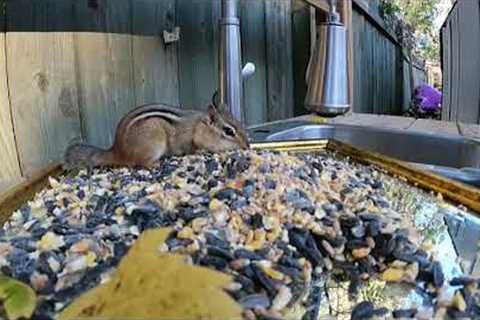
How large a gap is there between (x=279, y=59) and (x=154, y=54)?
729 mm

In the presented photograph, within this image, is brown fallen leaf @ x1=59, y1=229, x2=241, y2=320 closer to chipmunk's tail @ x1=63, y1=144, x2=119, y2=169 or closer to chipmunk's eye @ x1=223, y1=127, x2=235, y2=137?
chipmunk's tail @ x1=63, y1=144, x2=119, y2=169

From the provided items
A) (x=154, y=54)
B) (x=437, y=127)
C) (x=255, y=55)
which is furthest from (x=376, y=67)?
(x=154, y=54)

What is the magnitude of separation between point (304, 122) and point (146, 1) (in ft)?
1.96

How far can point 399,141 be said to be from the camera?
1.53 metres

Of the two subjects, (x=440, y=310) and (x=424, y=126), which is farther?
(x=424, y=126)

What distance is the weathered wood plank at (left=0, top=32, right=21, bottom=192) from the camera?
1166 mm

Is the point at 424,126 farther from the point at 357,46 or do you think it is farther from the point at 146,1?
the point at 357,46

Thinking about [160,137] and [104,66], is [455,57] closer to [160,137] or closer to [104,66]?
[160,137]

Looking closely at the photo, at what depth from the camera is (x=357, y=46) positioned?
290 centimetres

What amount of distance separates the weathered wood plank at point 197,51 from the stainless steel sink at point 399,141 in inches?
10.0

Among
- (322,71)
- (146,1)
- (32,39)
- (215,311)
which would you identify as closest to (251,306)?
(215,311)

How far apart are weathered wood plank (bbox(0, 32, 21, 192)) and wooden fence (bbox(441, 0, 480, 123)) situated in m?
0.94

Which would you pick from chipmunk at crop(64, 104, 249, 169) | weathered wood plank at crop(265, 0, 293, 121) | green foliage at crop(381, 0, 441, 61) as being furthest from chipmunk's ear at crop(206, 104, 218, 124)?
green foliage at crop(381, 0, 441, 61)

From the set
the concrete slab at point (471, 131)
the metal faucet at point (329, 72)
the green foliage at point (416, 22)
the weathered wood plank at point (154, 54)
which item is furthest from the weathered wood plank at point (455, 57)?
the green foliage at point (416, 22)
